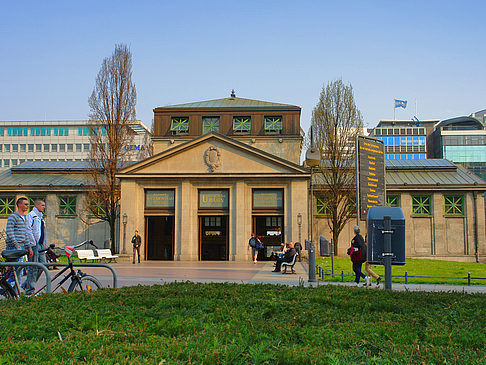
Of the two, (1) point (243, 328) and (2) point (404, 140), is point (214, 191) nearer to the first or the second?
(1) point (243, 328)

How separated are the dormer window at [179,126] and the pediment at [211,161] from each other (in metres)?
5.65

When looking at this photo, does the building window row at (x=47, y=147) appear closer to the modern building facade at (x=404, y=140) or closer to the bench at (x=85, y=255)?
the modern building facade at (x=404, y=140)

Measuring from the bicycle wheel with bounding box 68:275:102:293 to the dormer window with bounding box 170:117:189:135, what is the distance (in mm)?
33104

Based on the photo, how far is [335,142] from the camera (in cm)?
4228

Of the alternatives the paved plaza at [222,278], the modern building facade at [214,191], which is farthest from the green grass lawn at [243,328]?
the modern building facade at [214,191]

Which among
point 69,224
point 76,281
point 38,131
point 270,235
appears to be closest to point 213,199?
point 270,235

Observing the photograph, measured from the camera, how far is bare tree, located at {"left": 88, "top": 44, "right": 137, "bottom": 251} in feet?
131

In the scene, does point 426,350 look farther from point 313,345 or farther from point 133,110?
point 133,110

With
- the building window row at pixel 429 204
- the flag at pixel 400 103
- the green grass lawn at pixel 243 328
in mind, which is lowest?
the green grass lawn at pixel 243 328

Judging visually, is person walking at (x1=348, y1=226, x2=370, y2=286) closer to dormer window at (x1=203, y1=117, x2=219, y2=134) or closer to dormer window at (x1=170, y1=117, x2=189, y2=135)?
dormer window at (x1=203, y1=117, x2=219, y2=134)

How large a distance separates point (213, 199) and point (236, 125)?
8.41 metres

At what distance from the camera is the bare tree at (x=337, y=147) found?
42281 millimetres

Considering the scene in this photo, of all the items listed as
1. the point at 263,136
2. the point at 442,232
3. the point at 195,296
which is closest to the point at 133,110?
the point at 263,136

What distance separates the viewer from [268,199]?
37.2m
